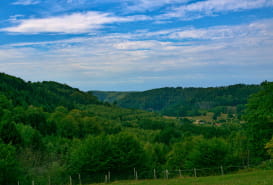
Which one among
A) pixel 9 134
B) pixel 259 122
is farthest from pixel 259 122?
pixel 9 134

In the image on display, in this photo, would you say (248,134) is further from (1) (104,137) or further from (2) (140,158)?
(1) (104,137)

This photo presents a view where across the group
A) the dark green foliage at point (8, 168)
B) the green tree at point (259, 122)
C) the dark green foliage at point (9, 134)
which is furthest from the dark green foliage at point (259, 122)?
the dark green foliage at point (9, 134)

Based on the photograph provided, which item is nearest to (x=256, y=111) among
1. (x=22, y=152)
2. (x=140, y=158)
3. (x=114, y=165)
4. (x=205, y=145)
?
(x=205, y=145)

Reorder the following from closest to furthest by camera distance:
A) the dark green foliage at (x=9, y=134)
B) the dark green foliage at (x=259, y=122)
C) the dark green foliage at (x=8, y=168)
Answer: the dark green foliage at (x=8, y=168), the dark green foliage at (x=259, y=122), the dark green foliage at (x=9, y=134)

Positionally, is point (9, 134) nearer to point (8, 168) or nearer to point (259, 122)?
point (8, 168)

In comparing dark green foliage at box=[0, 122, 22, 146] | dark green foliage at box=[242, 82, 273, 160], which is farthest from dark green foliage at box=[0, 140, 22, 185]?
dark green foliage at box=[242, 82, 273, 160]

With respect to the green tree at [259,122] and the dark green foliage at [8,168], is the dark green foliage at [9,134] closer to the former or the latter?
the dark green foliage at [8,168]

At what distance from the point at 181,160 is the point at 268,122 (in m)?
36.0

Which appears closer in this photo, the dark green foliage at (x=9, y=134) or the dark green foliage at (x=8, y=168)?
the dark green foliage at (x=8, y=168)

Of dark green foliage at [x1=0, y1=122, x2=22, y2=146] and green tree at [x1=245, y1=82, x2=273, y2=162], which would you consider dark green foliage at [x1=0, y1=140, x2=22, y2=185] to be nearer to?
dark green foliage at [x1=0, y1=122, x2=22, y2=146]

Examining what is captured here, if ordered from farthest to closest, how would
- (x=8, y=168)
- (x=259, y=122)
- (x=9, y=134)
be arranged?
(x=9, y=134)
(x=259, y=122)
(x=8, y=168)

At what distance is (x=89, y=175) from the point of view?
2623 inches

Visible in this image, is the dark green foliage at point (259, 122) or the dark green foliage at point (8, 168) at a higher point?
the dark green foliage at point (259, 122)

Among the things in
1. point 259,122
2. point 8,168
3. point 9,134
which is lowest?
point 8,168
